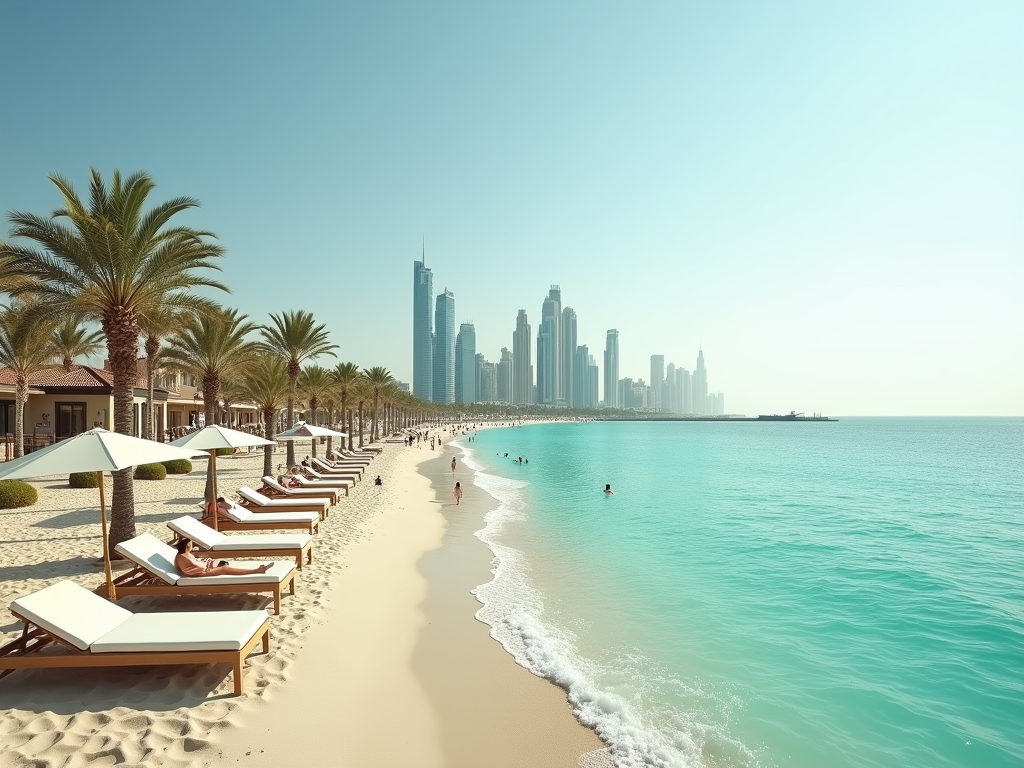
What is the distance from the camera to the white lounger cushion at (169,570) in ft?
25.2

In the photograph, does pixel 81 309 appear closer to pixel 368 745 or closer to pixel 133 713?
pixel 133 713

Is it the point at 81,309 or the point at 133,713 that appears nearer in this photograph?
the point at 133,713

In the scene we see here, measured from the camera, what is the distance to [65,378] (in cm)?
3238

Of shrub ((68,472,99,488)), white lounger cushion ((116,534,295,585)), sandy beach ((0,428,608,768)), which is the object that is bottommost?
sandy beach ((0,428,608,768))

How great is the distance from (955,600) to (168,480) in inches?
990

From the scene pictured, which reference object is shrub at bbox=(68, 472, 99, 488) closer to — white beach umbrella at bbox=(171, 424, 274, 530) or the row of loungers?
white beach umbrella at bbox=(171, 424, 274, 530)

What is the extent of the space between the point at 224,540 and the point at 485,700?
5688 millimetres

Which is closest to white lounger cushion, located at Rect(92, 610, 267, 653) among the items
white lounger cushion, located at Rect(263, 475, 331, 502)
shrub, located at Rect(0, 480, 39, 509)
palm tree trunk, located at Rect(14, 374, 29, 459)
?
white lounger cushion, located at Rect(263, 475, 331, 502)

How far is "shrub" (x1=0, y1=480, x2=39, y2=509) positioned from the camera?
48.6 feet

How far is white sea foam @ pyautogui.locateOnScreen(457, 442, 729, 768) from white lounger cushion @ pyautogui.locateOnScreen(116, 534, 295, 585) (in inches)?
136

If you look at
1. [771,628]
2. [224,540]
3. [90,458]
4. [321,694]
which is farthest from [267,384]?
[771,628]

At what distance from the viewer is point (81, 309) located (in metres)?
12.2

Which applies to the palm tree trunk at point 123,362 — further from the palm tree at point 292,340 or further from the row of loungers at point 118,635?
the palm tree at point 292,340

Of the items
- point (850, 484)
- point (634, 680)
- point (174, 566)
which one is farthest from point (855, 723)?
point (850, 484)
